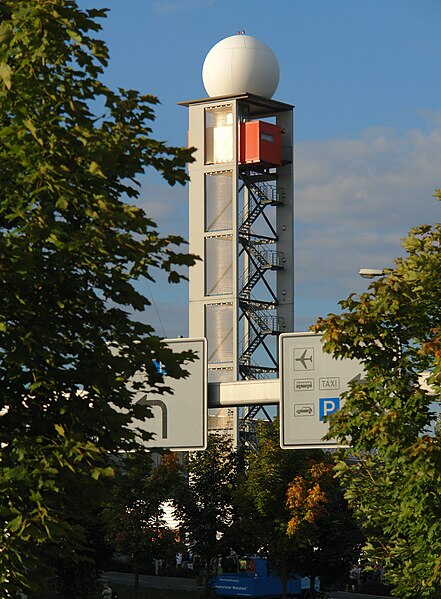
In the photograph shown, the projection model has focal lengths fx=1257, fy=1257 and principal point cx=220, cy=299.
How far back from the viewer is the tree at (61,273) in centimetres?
1102

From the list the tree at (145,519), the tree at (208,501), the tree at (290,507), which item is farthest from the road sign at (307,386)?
the tree at (208,501)

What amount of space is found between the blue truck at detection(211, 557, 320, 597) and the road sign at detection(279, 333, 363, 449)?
26704mm

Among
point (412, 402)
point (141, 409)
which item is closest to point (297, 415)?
point (412, 402)

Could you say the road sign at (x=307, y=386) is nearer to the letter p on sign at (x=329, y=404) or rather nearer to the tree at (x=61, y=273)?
the letter p on sign at (x=329, y=404)

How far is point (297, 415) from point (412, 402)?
1255 centimetres

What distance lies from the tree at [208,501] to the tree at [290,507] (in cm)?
116

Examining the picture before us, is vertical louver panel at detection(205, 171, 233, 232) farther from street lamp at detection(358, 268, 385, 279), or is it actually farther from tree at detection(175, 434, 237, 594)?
street lamp at detection(358, 268, 385, 279)

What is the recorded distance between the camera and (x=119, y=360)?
11.9 meters

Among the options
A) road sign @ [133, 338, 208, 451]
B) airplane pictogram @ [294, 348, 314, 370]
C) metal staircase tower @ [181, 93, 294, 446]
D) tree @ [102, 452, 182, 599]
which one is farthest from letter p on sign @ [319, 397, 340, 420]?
metal staircase tower @ [181, 93, 294, 446]

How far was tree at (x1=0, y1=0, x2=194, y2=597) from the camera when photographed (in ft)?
36.1

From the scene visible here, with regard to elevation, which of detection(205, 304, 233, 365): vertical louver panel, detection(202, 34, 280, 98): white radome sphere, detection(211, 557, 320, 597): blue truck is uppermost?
detection(202, 34, 280, 98): white radome sphere

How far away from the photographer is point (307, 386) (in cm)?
2986

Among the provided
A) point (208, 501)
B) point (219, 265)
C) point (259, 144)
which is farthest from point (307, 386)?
point (259, 144)

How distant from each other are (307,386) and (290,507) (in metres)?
11.7
